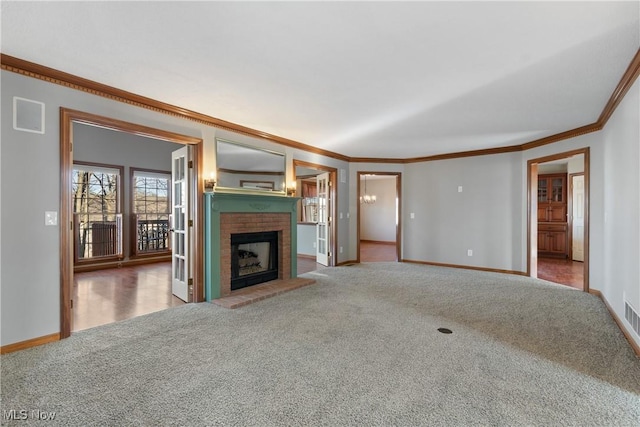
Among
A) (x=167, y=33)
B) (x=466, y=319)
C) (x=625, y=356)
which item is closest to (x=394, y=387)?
(x=466, y=319)

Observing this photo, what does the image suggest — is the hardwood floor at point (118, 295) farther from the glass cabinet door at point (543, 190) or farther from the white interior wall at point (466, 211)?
the glass cabinet door at point (543, 190)

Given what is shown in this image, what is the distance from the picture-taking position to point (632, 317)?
8.69 feet

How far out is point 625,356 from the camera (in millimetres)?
2422

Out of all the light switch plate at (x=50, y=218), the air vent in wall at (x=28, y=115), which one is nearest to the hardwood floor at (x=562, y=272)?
the light switch plate at (x=50, y=218)

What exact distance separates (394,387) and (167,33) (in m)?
2.87

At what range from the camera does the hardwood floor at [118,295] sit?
3365 millimetres

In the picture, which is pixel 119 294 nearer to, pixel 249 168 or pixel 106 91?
pixel 249 168

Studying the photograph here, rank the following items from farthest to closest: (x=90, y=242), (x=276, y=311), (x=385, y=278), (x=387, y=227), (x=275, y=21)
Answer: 1. (x=387, y=227)
2. (x=90, y=242)
3. (x=385, y=278)
4. (x=276, y=311)
5. (x=275, y=21)

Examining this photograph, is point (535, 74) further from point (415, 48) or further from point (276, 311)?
point (276, 311)

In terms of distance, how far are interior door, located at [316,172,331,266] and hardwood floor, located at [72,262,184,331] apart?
302cm

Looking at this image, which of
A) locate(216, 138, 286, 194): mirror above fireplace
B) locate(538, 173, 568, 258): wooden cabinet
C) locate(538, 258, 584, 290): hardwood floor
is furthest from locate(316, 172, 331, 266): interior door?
locate(538, 173, 568, 258): wooden cabinet

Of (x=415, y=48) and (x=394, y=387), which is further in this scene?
(x=415, y=48)

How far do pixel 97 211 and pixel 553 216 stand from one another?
10575mm

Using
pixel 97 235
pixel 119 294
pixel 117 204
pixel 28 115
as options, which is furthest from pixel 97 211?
pixel 28 115
